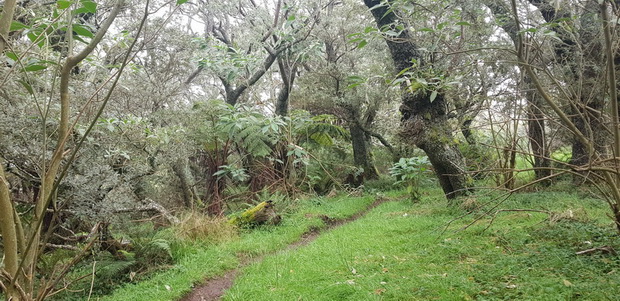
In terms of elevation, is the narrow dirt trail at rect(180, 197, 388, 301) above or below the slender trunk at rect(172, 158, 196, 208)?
below

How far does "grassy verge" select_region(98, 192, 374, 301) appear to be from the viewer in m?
4.96

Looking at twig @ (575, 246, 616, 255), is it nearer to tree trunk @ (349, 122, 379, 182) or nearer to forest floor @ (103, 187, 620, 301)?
forest floor @ (103, 187, 620, 301)

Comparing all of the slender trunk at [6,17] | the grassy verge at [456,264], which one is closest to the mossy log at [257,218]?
the grassy verge at [456,264]

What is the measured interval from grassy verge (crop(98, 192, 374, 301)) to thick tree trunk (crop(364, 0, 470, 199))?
2790 mm

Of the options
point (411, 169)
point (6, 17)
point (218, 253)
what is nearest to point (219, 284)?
point (218, 253)

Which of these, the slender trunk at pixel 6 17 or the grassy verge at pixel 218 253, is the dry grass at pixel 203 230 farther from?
the slender trunk at pixel 6 17

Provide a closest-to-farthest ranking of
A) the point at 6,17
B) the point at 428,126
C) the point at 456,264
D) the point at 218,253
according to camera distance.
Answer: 1. the point at 6,17
2. the point at 456,264
3. the point at 218,253
4. the point at 428,126

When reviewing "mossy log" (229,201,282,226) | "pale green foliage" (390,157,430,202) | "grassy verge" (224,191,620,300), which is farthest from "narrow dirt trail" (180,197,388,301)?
"pale green foliage" (390,157,430,202)

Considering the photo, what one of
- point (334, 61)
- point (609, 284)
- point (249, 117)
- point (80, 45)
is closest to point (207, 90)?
point (334, 61)

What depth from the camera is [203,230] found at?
730 centimetres

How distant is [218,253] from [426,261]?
351cm

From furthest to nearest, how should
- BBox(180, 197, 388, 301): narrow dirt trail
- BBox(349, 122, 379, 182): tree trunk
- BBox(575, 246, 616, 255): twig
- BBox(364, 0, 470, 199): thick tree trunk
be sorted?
BBox(349, 122, 379, 182): tree trunk, BBox(364, 0, 470, 199): thick tree trunk, BBox(180, 197, 388, 301): narrow dirt trail, BBox(575, 246, 616, 255): twig

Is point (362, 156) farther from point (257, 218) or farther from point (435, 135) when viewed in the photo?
point (257, 218)

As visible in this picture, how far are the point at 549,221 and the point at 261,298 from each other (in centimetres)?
418
